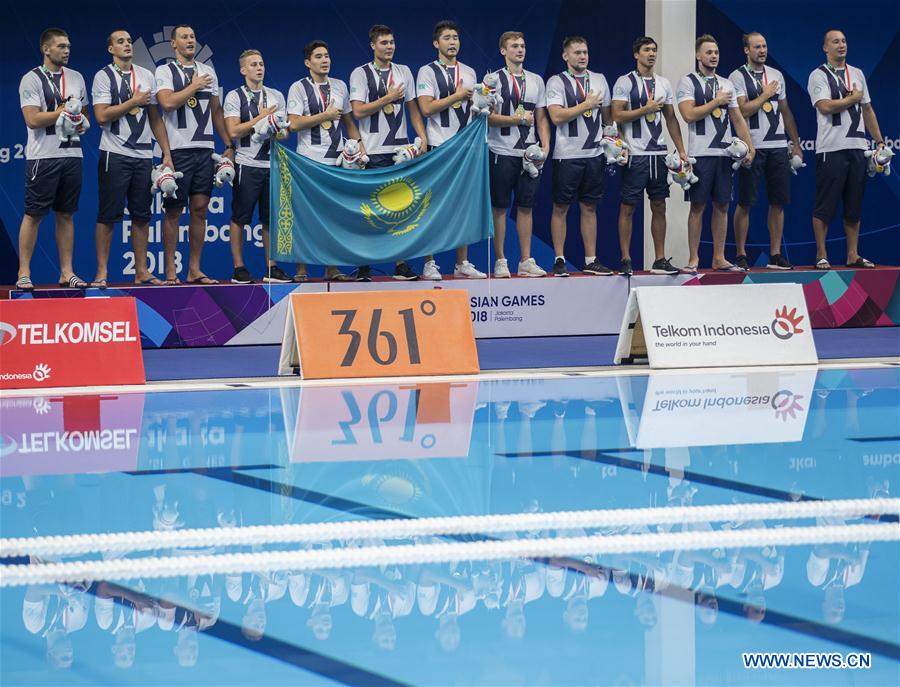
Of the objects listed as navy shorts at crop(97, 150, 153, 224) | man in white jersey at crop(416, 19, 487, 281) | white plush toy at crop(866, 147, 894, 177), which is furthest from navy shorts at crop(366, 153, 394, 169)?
white plush toy at crop(866, 147, 894, 177)

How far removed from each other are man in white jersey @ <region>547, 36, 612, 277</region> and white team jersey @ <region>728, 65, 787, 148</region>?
1426mm

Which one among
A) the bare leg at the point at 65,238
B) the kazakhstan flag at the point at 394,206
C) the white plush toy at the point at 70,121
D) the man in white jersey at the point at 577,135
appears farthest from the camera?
the man in white jersey at the point at 577,135

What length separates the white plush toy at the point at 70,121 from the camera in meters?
11.0

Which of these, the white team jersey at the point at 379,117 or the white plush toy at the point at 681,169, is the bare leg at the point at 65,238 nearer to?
the white team jersey at the point at 379,117

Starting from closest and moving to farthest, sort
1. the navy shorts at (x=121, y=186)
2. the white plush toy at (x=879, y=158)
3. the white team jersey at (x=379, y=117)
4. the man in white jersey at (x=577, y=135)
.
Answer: the navy shorts at (x=121, y=186) < the white team jersey at (x=379, y=117) < the man in white jersey at (x=577, y=135) < the white plush toy at (x=879, y=158)

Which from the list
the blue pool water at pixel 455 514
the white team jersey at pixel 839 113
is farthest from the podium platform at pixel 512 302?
the blue pool water at pixel 455 514

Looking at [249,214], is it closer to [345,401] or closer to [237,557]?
[345,401]

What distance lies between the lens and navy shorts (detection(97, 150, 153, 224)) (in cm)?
1156

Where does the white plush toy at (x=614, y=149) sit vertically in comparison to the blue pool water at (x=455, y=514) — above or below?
above

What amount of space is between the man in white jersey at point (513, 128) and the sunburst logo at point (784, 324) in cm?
313

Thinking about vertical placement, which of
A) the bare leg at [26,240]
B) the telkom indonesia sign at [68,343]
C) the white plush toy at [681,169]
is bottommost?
the telkom indonesia sign at [68,343]

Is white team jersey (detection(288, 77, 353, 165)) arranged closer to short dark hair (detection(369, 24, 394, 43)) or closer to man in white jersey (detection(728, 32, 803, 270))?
short dark hair (detection(369, 24, 394, 43))

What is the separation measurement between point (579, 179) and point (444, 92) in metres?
1.55

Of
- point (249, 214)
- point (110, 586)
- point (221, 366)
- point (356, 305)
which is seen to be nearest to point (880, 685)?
point (110, 586)
